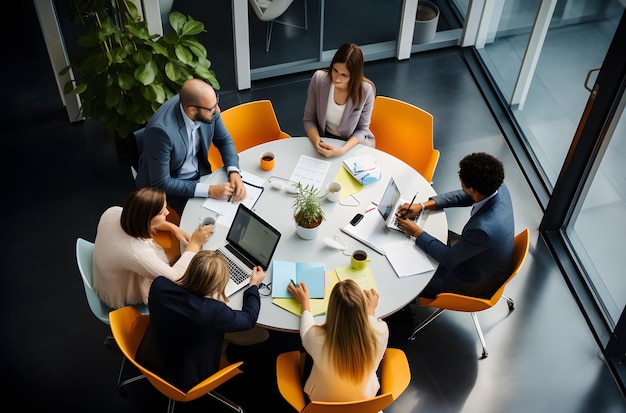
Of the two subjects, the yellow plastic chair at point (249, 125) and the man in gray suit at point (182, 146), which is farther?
the yellow plastic chair at point (249, 125)

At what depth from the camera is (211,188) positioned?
4.02 meters

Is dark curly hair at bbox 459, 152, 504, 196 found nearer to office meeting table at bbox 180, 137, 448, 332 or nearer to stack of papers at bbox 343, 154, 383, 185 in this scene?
office meeting table at bbox 180, 137, 448, 332

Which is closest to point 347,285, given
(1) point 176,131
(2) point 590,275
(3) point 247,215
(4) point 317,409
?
(4) point 317,409

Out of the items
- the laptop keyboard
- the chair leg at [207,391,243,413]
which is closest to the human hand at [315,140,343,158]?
the laptop keyboard

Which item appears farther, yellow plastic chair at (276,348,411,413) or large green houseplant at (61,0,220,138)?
large green houseplant at (61,0,220,138)

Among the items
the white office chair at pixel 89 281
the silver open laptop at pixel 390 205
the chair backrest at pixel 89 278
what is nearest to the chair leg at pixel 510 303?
the silver open laptop at pixel 390 205

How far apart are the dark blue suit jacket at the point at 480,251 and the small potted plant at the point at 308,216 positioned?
0.61 m

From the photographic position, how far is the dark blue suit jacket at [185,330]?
308cm

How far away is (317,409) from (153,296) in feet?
3.16

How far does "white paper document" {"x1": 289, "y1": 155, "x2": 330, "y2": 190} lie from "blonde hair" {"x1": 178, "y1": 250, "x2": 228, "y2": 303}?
1.16 meters

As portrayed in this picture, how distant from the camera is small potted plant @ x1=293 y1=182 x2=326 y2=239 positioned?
12.0ft

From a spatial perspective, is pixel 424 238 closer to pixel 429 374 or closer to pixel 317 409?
pixel 429 374

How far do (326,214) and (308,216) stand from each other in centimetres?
29

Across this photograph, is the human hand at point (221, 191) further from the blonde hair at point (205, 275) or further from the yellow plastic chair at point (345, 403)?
the yellow plastic chair at point (345, 403)
